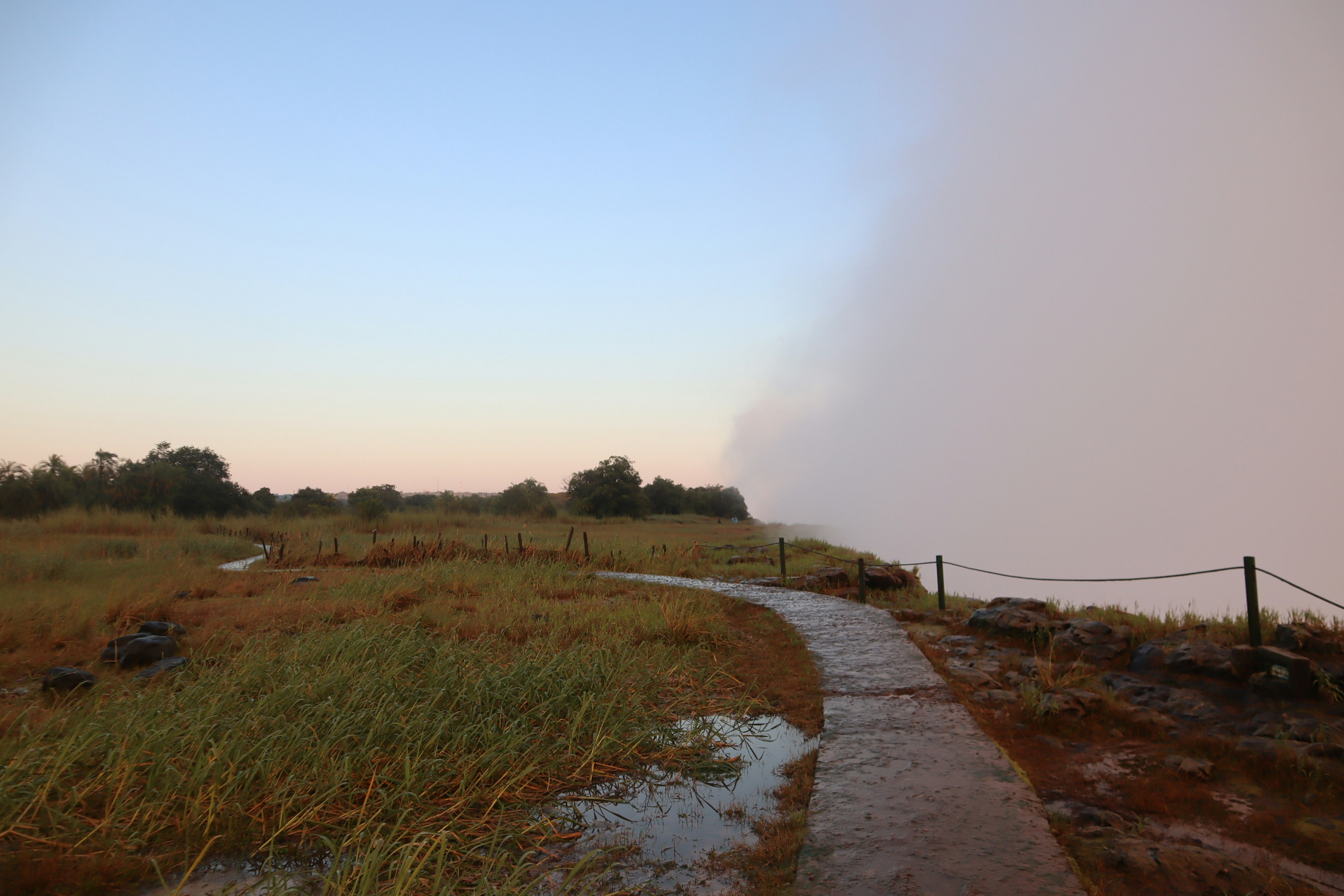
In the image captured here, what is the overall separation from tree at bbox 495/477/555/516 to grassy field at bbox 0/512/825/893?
35094mm

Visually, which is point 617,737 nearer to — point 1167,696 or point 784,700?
point 784,700

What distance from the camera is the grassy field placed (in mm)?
3367

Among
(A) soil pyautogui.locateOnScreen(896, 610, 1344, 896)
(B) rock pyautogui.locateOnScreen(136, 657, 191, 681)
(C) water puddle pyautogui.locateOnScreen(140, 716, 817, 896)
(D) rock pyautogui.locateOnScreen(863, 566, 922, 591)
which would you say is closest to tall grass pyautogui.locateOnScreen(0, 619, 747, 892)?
(C) water puddle pyautogui.locateOnScreen(140, 716, 817, 896)

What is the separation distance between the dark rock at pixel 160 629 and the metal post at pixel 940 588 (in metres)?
9.61

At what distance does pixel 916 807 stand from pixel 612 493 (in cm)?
→ 4807

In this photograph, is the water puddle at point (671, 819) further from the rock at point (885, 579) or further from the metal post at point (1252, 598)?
the rock at point (885, 579)

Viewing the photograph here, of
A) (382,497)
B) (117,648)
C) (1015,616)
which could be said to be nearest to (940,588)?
(1015,616)

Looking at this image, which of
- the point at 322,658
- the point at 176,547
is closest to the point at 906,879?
the point at 322,658

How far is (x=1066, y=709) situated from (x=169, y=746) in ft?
20.7

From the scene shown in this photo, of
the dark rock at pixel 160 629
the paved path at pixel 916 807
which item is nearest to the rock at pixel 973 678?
the paved path at pixel 916 807

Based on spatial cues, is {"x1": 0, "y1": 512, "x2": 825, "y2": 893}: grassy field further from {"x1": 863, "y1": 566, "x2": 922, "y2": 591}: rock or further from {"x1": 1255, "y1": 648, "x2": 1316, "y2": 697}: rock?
{"x1": 1255, "y1": 648, "x2": 1316, "y2": 697}: rock

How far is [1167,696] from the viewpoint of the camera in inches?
236

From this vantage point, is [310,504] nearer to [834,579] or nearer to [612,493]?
→ [612,493]

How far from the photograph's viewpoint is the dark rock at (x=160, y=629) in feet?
25.5
